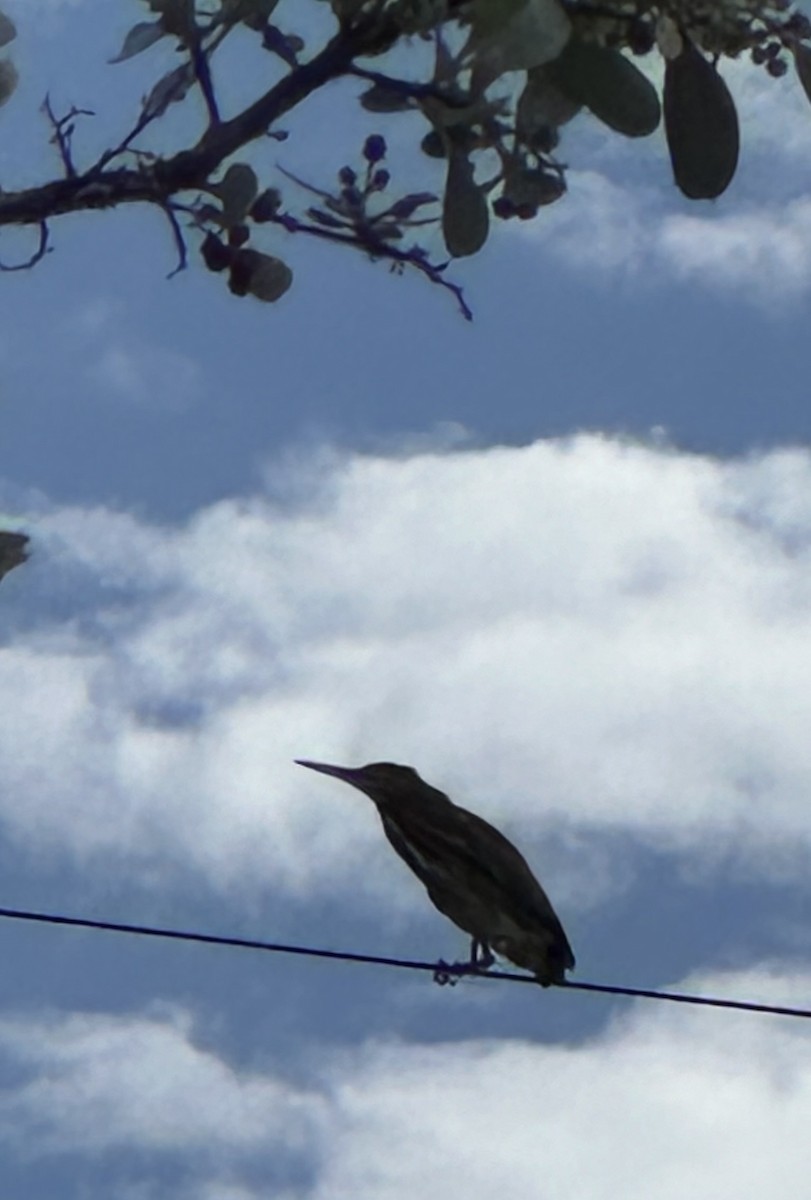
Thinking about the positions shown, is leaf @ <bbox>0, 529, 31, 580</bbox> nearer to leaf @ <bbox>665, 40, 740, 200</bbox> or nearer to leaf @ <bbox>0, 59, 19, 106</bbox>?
leaf @ <bbox>0, 59, 19, 106</bbox>

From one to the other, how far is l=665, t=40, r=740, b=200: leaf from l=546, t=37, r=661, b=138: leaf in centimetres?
2

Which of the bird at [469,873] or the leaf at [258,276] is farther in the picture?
the bird at [469,873]

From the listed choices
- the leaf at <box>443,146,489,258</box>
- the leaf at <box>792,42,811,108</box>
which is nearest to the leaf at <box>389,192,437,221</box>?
the leaf at <box>443,146,489,258</box>

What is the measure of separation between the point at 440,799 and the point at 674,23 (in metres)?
0.74

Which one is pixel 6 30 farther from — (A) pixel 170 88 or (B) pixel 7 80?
(A) pixel 170 88

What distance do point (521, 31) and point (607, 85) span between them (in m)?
0.17

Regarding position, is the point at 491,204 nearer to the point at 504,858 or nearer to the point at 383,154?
the point at 383,154

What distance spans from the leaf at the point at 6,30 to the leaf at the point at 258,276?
280 mm

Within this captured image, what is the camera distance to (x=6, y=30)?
1.72 meters

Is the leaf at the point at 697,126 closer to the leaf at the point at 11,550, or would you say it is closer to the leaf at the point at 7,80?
the leaf at the point at 7,80

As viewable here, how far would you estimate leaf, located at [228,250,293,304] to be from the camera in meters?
1.71

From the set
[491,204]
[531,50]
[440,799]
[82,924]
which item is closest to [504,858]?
[440,799]

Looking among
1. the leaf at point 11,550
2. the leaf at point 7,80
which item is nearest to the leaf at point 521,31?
the leaf at point 7,80

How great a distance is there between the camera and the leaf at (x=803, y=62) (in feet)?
5.58
